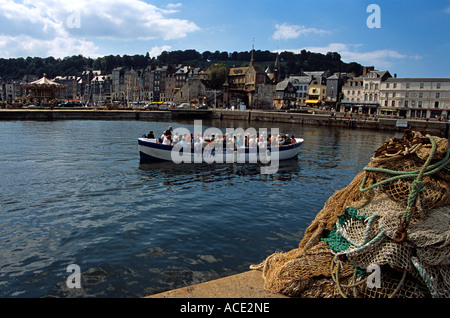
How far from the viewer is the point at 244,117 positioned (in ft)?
280

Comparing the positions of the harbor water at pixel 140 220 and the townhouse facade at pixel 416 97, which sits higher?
the townhouse facade at pixel 416 97

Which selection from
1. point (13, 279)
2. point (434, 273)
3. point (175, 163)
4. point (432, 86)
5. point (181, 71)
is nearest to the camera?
point (434, 273)

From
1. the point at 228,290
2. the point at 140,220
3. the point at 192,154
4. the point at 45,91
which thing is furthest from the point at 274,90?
the point at 228,290

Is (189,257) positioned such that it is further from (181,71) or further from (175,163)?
(181,71)

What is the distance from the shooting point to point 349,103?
10225cm

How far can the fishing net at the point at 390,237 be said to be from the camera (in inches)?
205

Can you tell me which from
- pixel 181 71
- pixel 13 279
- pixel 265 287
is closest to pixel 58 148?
pixel 13 279

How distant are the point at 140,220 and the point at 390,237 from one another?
381 inches

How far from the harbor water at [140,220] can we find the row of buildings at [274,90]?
7032cm

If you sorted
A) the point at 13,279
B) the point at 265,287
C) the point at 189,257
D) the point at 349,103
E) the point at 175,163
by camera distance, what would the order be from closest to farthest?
the point at 265,287, the point at 13,279, the point at 189,257, the point at 175,163, the point at 349,103

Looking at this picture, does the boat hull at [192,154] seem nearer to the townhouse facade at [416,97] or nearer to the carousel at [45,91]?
the carousel at [45,91]

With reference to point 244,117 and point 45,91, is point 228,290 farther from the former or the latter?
point 45,91

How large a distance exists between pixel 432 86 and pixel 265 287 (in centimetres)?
9293

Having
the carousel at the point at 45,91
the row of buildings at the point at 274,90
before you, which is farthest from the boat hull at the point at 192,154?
the carousel at the point at 45,91
